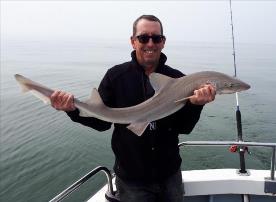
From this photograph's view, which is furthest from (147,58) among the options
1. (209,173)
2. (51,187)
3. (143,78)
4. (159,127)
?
(51,187)

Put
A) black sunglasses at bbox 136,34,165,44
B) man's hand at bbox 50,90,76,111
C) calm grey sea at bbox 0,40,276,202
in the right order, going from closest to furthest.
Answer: man's hand at bbox 50,90,76,111 < black sunglasses at bbox 136,34,165,44 < calm grey sea at bbox 0,40,276,202

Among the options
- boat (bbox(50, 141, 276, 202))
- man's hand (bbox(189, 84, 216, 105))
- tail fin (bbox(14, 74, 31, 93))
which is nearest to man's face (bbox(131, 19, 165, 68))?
man's hand (bbox(189, 84, 216, 105))

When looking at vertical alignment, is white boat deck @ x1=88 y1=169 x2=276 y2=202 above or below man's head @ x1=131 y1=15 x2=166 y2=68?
below

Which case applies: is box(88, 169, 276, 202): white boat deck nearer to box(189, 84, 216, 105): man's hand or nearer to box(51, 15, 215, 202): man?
box(51, 15, 215, 202): man

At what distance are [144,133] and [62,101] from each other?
95 cm

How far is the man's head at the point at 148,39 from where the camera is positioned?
385 cm

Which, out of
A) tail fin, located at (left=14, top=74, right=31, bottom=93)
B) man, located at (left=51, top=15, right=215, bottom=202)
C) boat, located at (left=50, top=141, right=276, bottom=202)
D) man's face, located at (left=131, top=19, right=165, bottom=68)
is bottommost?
boat, located at (left=50, top=141, right=276, bottom=202)

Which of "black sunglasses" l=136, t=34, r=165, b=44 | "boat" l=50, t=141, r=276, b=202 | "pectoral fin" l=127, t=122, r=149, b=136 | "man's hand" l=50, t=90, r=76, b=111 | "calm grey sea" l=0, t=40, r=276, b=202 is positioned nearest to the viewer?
"man's hand" l=50, t=90, r=76, b=111

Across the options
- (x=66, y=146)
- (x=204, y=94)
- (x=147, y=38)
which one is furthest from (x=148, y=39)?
(x=66, y=146)

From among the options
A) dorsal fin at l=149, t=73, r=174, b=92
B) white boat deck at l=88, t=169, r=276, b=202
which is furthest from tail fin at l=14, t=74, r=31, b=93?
white boat deck at l=88, t=169, r=276, b=202

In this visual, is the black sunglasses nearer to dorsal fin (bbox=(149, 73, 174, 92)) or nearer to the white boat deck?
dorsal fin (bbox=(149, 73, 174, 92))

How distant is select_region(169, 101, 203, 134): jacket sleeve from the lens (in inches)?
152

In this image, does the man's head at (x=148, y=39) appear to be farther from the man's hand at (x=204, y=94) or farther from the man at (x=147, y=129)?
the man's hand at (x=204, y=94)

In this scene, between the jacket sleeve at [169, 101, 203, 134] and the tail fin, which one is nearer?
the tail fin
